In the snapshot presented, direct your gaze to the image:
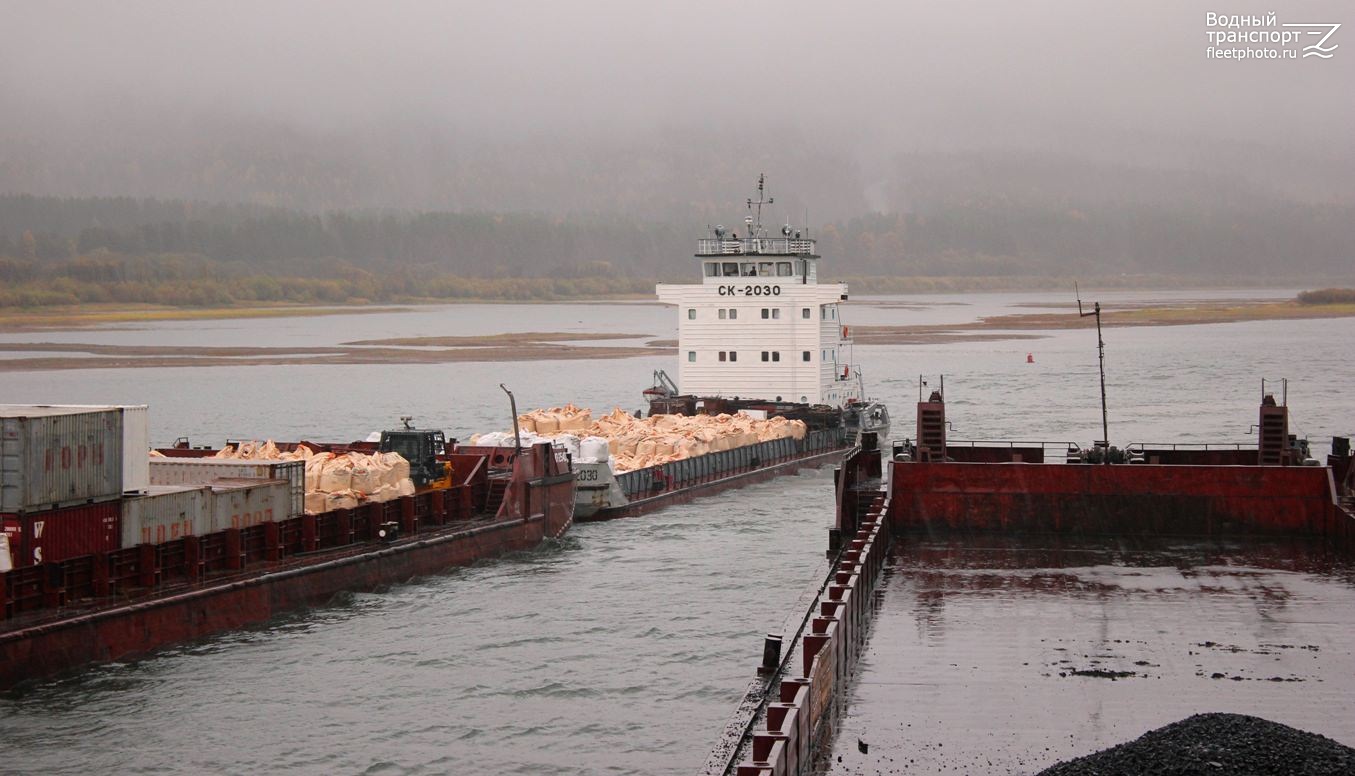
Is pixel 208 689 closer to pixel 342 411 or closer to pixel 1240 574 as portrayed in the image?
pixel 1240 574

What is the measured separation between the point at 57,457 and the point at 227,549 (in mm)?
3689

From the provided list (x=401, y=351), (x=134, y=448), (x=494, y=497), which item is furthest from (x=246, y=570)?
(x=401, y=351)

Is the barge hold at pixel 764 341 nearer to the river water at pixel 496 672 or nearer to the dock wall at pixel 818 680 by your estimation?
the river water at pixel 496 672

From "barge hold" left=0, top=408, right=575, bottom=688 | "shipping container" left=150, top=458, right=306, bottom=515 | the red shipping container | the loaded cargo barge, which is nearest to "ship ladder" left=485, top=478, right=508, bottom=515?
"barge hold" left=0, top=408, right=575, bottom=688

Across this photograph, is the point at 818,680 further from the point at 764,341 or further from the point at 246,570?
the point at 764,341

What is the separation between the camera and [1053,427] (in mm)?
66500

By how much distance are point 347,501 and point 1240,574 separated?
16.8 metres

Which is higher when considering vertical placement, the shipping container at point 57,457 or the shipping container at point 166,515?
the shipping container at point 57,457

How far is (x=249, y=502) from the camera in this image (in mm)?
27922

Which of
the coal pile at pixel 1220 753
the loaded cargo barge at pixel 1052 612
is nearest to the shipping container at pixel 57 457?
the loaded cargo barge at pixel 1052 612

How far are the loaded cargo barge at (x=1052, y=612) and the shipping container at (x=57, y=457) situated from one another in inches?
439

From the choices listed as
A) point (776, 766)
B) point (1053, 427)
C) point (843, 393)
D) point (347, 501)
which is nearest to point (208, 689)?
point (347, 501)

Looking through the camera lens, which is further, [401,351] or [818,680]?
[401,351]

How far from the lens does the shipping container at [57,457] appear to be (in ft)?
75.2
